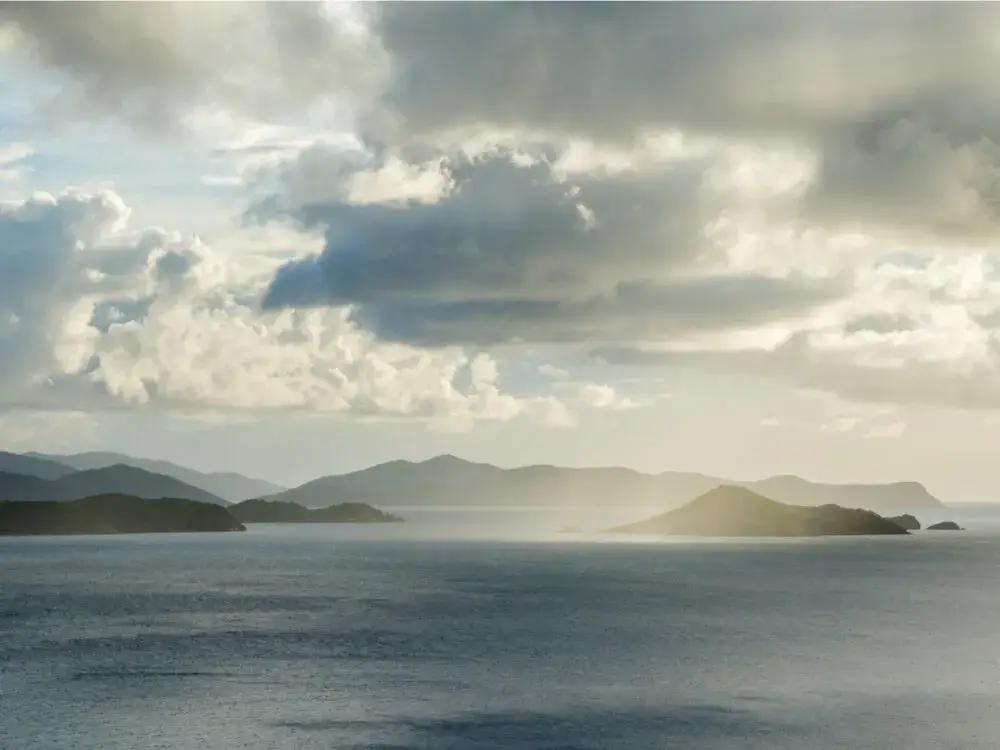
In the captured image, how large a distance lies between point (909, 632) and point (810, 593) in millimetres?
45694

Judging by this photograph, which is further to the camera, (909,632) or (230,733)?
(909,632)

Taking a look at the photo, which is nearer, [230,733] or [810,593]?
[230,733]

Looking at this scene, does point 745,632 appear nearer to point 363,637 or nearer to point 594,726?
point 363,637

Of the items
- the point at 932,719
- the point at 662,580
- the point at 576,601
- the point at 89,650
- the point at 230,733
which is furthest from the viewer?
the point at 662,580

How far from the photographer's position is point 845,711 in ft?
241

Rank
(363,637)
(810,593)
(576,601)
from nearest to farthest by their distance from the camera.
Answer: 1. (363,637)
2. (576,601)
3. (810,593)

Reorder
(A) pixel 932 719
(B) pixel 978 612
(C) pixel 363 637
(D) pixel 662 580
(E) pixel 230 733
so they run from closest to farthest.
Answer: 1. (E) pixel 230 733
2. (A) pixel 932 719
3. (C) pixel 363 637
4. (B) pixel 978 612
5. (D) pixel 662 580

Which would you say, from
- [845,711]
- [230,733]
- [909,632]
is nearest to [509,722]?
[230,733]

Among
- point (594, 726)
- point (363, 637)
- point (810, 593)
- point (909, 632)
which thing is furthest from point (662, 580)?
point (594, 726)

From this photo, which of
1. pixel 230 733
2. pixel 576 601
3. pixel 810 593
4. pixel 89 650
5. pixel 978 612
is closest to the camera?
pixel 230 733

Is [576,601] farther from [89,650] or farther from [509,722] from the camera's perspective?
[509,722]

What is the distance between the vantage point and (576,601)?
150m

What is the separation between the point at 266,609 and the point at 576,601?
42.1m

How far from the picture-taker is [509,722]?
6856 centimetres
